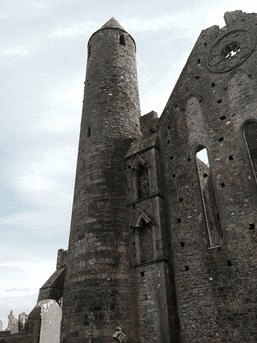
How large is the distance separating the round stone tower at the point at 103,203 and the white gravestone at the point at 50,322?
968mm

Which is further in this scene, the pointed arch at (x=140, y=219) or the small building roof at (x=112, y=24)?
the small building roof at (x=112, y=24)

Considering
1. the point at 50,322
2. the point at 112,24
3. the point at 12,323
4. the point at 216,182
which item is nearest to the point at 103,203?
the point at 216,182

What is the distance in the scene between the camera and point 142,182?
13383mm

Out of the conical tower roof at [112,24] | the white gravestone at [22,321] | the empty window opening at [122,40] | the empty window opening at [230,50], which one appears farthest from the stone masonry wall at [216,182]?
the white gravestone at [22,321]

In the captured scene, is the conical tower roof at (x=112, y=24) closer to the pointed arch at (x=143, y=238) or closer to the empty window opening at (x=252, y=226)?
the pointed arch at (x=143, y=238)

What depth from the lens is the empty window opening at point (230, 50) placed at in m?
13.1

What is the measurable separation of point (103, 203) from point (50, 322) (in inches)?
193

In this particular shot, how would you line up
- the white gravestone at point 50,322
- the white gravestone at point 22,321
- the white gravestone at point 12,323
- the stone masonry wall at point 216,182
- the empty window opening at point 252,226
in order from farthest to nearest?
the white gravestone at point 12,323, the white gravestone at point 22,321, the white gravestone at point 50,322, the empty window opening at point 252,226, the stone masonry wall at point 216,182

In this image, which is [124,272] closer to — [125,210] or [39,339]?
[125,210]

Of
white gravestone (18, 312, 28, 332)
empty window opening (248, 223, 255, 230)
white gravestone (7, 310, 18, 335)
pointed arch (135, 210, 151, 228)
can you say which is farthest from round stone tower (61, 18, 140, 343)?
white gravestone (7, 310, 18, 335)

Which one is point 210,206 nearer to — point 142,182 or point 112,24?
point 142,182

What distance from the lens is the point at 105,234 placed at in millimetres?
12117

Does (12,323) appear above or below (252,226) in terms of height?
below

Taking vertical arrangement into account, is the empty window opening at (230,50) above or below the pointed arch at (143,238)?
above
